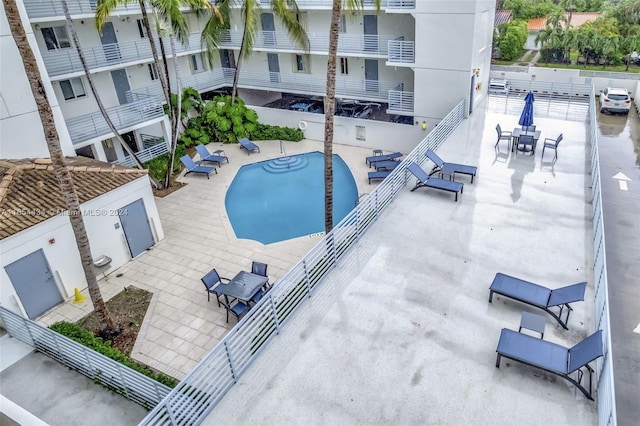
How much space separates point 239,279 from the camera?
12594mm

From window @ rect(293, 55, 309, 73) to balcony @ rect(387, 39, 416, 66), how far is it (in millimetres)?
6643

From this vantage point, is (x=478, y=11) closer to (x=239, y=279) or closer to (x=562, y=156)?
(x=562, y=156)

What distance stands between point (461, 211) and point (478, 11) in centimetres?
1169

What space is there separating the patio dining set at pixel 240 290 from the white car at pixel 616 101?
27898 millimetres

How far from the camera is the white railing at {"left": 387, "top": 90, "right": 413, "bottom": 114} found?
2320 cm

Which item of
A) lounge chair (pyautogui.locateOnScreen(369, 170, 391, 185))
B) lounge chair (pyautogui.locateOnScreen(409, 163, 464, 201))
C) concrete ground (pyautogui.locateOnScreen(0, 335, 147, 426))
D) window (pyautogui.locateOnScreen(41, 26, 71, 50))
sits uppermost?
window (pyautogui.locateOnScreen(41, 26, 71, 50))

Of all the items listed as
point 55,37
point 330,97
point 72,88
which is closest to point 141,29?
point 55,37

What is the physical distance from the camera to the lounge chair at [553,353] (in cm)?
735

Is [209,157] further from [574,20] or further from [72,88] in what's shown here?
[574,20]

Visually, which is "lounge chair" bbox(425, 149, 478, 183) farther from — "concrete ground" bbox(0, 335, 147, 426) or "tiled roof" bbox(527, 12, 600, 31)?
"tiled roof" bbox(527, 12, 600, 31)

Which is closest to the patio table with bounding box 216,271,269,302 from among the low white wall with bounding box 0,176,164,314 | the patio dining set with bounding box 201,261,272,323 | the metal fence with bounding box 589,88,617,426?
the patio dining set with bounding box 201,261,272,323

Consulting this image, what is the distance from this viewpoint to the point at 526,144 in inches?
675

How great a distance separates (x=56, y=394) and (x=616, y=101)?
111 ft

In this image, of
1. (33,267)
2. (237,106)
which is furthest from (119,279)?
(237,106)
